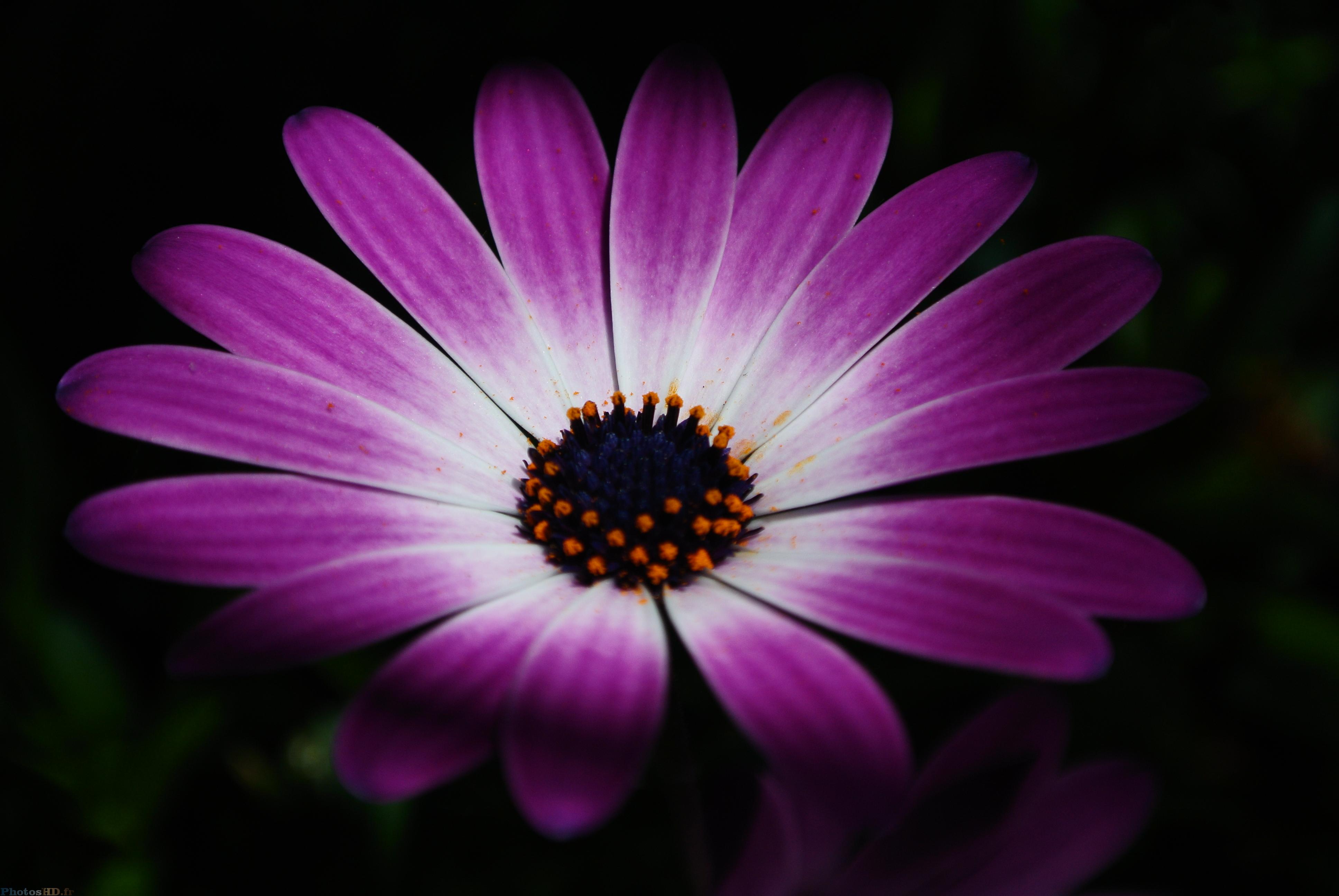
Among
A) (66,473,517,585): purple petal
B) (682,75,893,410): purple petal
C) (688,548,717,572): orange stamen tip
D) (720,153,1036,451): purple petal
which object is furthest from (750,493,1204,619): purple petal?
(66,473,517,585): purple petal

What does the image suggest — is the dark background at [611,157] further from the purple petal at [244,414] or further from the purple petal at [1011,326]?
the purple petal at [1011,326]

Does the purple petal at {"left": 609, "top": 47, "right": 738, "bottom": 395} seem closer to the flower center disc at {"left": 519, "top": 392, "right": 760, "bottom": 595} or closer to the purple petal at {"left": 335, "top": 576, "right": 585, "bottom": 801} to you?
the flower center disc at {"left": 519, "top": 392, "right": 760, "bottom": 595}

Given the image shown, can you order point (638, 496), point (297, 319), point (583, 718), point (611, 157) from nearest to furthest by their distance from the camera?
point (583, 718) → point (297, 319) → point (638, 496) → point (611, 157)

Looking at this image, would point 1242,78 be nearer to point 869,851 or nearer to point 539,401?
point 539,401

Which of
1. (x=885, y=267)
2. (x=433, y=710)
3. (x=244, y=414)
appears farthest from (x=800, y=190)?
(x=433, y=710)

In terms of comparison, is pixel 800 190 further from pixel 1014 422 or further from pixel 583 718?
pixel 583 718

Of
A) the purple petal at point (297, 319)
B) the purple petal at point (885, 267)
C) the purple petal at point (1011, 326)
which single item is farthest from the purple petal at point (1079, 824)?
the purple petal at point (297, 319)
